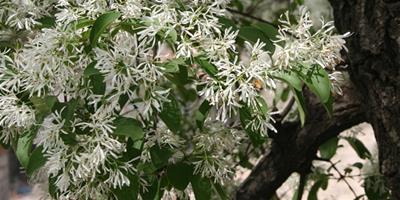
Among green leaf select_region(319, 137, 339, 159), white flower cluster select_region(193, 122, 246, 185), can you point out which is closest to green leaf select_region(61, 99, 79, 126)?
white flower cluster select_region(193, 122, 246, 185)

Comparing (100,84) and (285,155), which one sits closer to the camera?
(100,84)

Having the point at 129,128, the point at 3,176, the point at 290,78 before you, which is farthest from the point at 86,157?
the point at 3,176

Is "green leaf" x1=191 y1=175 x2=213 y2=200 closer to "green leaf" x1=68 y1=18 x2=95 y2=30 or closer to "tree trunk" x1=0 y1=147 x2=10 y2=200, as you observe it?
"green leaf" x1=68 y1=18 x2=95 y2=30

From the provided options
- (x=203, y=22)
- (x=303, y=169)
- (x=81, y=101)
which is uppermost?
(x=203, y=22)

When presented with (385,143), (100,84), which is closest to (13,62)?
(100,84)

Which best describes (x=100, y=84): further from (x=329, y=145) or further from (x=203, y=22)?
(x=329, y=145)

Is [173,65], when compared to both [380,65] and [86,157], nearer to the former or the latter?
[86,157]

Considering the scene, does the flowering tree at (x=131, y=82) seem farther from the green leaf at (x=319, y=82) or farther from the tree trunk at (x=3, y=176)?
the tree trunk at (x=3, y=176)

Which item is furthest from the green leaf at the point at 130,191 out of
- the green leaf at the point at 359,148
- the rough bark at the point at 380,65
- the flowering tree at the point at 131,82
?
the green leaf at the point at 359,148
